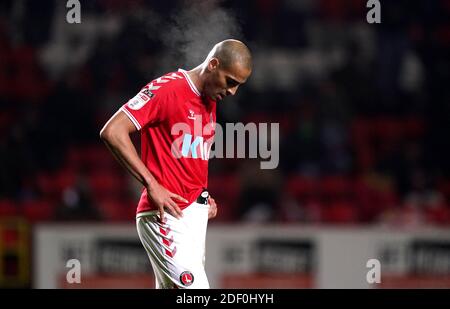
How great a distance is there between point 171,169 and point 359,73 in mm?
6206

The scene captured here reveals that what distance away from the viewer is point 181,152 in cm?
460

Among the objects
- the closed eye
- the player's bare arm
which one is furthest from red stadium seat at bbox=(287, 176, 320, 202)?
the player's bare arm

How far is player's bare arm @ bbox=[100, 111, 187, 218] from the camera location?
169 inches

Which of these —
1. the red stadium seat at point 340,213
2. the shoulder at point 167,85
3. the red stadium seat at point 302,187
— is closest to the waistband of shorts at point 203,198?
the shoulder at point 167,85

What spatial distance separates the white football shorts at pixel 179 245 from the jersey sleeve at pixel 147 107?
1.57ft

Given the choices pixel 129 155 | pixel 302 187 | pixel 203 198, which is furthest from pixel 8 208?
pixel 129 155

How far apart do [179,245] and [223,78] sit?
878 mm

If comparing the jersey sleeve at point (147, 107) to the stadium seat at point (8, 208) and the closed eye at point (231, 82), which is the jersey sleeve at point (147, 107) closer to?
the closed eye at point (231, 82)

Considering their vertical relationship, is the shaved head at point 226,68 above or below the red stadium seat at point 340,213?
above

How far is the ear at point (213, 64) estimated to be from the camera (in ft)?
14.8

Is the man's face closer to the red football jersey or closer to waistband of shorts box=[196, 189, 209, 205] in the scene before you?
the red football jersey

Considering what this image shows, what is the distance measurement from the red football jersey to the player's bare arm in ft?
0.46

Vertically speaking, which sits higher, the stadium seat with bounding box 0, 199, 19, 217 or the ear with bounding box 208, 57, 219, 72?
the ear with bounding box 208, 57, 219, 72

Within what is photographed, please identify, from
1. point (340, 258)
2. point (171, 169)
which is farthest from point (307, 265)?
point (171, 169)
